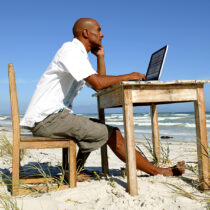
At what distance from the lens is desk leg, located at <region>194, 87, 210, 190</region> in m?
2.34

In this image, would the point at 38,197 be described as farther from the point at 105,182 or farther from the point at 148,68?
the point at 148,68

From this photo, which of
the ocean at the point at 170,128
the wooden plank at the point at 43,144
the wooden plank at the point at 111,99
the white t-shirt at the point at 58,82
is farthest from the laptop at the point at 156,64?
the wooden plank at the point at 43,144

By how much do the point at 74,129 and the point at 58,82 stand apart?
1.50 feet

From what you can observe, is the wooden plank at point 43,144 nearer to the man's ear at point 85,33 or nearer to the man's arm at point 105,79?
the man's arm at point 105,79

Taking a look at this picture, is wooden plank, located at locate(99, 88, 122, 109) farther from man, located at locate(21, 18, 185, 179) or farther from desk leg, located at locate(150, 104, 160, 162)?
desk leg, located at locate(150, 104, 160, 162)

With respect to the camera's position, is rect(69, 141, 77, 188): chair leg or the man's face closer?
rect(69, 141, 77, 188): chair leg

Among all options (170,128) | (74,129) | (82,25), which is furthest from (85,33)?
(170,128)

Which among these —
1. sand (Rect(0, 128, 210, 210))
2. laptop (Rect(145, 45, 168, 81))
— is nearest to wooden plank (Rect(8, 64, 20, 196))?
sand (Rect(0, 128, 210, 210))

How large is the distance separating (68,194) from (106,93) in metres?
1.12

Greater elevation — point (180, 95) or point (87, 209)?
point (180, 95)

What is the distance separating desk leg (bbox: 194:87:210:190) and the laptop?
40 centimetres

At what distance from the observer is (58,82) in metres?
2.44

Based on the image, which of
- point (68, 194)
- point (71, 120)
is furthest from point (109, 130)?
point (68, 194)

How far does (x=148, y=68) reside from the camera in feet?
9.35
